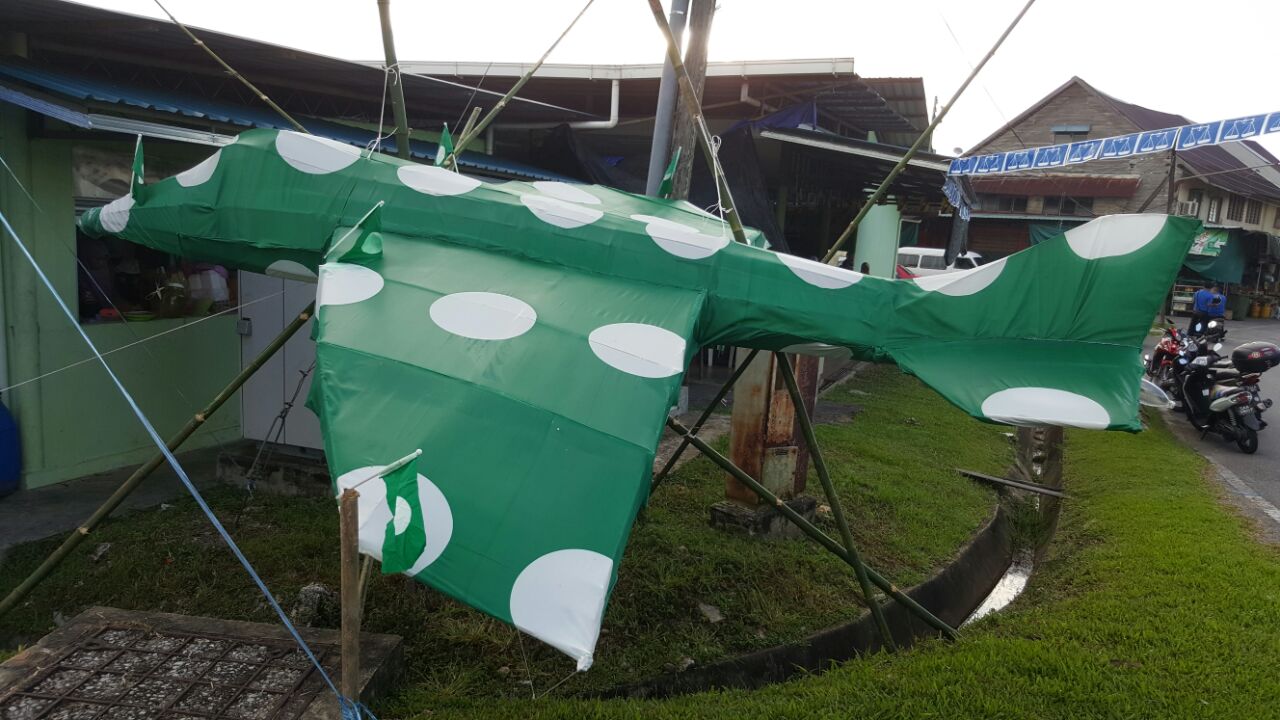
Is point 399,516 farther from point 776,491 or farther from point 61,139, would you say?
point 61,139

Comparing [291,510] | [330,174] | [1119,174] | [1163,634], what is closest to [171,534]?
[291,510]

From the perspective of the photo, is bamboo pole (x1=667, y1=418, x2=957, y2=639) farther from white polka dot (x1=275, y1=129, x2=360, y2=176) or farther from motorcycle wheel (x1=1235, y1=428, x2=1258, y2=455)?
motorcycle wheel (x1=1235, y1=428, x2=1258, y2=455)

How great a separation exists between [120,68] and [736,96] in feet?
24.6

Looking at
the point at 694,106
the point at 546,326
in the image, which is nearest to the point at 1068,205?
the point at 694,106

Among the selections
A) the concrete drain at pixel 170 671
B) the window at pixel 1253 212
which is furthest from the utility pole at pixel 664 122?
the window at pixel 1253 212

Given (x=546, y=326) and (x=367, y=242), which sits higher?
(x=367, y=242)

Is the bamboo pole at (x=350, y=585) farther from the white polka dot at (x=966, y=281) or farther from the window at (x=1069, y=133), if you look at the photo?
the window at (x=1069, y=133)

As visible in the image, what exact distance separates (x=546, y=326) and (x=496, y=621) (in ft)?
6.62

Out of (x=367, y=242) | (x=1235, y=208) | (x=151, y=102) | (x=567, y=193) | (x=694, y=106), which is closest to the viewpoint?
(x=367, y=242)

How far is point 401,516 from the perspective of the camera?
217 cm

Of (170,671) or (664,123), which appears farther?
(664,123)

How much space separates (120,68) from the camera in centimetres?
639

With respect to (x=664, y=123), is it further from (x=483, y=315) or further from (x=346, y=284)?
(x=346, y=284)

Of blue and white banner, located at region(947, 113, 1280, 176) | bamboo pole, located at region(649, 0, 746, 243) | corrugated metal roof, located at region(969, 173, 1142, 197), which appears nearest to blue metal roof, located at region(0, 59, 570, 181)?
bamboo pole, located at region(649, 0, 746, 243)
